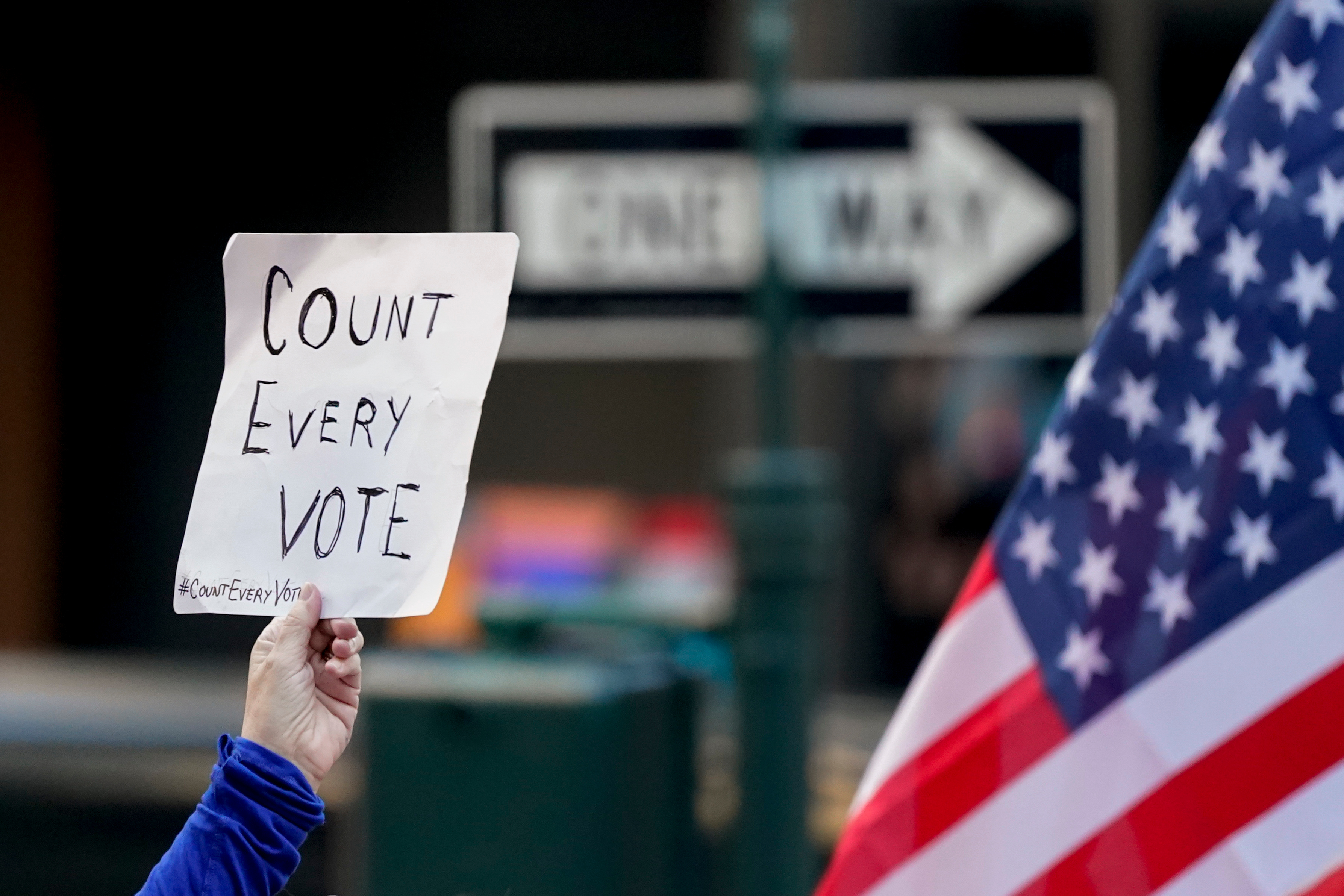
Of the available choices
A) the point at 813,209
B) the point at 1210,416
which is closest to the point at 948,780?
the point at 1210,416

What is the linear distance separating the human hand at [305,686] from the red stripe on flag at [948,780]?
0.91 metres

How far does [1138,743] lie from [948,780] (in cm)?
25

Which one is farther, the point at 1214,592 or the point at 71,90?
the point at 71,90

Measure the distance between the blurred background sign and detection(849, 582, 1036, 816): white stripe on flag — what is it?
1.91 m

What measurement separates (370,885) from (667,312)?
1.63 meters

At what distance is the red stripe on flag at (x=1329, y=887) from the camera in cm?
210

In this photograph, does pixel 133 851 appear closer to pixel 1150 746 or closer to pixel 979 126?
pixel 979 126

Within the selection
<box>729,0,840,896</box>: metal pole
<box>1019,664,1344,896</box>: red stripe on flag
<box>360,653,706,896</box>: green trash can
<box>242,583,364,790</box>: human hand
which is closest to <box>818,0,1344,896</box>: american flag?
<box>1019,664,1344,896</box>: red stripe on flag

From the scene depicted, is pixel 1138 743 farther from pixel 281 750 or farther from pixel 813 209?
pixel 813 209

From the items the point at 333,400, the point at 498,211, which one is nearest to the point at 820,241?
the point at 498,211

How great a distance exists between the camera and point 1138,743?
7.39 ft

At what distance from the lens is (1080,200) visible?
4176 mm

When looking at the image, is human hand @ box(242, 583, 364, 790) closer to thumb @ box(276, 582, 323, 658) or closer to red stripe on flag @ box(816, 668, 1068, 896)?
thumb @ box(276, 582, 323, 658)

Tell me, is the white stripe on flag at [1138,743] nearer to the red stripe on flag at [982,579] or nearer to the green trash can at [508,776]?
the red stripe on flag at [982,579]
